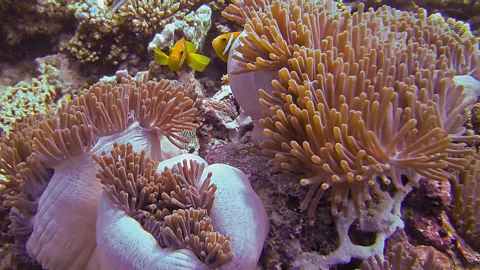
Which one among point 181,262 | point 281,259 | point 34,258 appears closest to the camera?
point 181,262

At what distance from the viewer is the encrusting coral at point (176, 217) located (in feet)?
4.78

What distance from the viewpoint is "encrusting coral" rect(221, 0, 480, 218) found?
1506 millimetres

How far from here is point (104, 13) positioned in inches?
148

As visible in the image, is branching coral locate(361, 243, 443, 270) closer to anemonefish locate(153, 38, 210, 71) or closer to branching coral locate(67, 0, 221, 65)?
anemonefish locate(153, 38, 210, 71)

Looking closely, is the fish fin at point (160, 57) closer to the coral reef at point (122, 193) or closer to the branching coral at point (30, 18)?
the coral reef at point (122, 193)

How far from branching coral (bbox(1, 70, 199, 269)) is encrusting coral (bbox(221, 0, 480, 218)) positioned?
0.71m

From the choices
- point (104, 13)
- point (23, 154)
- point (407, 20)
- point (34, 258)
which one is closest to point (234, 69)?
point (407, 20)

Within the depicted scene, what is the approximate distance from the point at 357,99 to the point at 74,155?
167 cm

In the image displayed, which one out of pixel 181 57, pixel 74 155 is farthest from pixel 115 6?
pixel 74 155

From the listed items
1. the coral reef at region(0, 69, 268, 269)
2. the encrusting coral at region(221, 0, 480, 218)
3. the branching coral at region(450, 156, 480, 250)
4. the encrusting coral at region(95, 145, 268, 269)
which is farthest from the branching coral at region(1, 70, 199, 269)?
the branching coral at region(450, 156, 480, 250)

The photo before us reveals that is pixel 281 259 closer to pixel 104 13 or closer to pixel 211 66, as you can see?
pixel 211 66

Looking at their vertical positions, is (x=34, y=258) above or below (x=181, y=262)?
below

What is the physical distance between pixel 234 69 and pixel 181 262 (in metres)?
1.37

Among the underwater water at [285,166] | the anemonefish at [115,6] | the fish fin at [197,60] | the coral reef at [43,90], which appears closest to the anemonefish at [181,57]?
the fish fin at [197,60]
